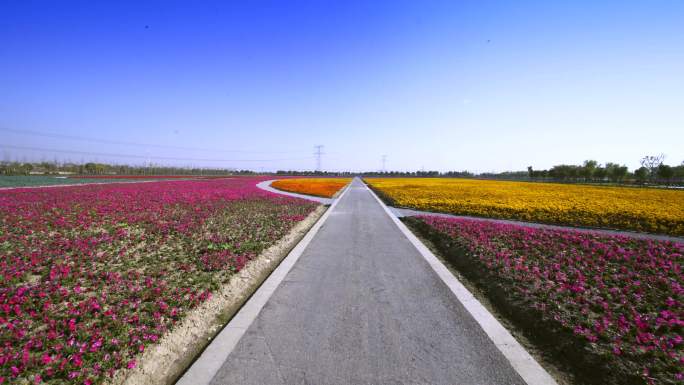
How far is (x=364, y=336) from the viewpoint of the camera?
3557mm

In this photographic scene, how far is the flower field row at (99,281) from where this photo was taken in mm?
2992

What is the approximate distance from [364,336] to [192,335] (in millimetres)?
2436

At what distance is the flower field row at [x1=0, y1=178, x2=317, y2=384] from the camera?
299 cm

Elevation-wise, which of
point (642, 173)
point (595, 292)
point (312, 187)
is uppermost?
point (642, 173)

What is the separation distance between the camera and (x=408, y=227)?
11.5m

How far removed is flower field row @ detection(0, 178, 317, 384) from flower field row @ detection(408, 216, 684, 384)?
5572 mm

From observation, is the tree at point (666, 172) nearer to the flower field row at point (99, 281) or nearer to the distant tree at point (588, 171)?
the distant tree at point (588, 171)

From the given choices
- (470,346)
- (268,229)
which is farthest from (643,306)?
(268,229)

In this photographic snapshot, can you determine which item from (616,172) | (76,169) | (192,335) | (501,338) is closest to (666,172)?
(616,172)

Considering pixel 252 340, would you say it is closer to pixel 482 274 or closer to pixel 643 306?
pixel 482 274

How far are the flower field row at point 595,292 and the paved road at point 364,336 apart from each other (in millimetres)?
1091

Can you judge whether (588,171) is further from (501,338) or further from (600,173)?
(501,338)

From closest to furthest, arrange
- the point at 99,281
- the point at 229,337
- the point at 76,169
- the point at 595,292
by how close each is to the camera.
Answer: the point at 229,337 → the point at 595,292 → the point at 99,281 → the point at 76,169

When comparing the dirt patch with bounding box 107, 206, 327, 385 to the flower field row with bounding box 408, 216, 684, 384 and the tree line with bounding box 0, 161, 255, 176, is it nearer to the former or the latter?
the flower field row with bounding box 408, 216, 684, 384
